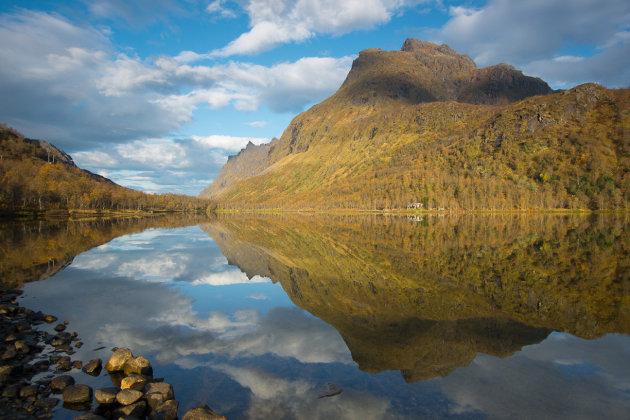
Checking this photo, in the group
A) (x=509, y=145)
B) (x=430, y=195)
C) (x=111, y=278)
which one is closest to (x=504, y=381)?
(x=111, y=278)

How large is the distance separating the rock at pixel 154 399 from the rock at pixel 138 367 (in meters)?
1.56

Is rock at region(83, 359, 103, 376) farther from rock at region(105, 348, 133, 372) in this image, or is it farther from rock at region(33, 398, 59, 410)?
rock at region(33, 398, 59, 410)

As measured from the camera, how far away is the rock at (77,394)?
24.0ft

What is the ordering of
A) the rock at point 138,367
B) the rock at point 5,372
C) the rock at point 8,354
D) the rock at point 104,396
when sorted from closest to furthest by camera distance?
the rock at point 104,396 → the rock at point 5,372 → the rock at point 138,367 → the rock at point 8,354

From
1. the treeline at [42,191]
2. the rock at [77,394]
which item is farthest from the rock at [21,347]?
the treeline at [42,191]

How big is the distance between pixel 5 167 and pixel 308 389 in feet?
422

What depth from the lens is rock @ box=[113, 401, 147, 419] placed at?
22.3 feet

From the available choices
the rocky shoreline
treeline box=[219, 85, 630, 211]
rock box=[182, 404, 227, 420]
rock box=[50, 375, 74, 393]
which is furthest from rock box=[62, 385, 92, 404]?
treeline box=[219, 85, 630, 211]

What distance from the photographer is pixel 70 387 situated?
24.9ft

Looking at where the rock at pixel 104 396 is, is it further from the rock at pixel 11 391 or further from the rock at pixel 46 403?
the rock at pixel 11 391

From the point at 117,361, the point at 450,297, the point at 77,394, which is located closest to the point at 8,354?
the point at 117,361

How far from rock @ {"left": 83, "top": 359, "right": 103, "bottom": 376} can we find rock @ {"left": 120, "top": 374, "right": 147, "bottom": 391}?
1470mm

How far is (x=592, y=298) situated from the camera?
14680 mm

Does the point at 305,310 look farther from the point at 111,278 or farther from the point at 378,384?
the point at 111,278
